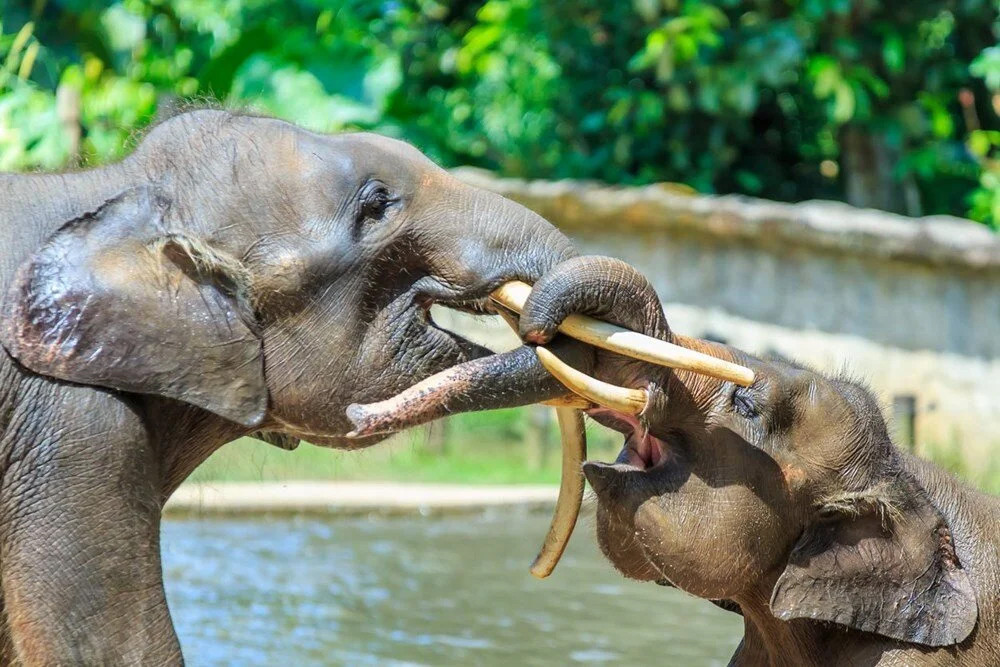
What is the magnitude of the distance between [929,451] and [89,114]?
810cm

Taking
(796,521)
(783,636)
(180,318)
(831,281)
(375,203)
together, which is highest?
(375,203)

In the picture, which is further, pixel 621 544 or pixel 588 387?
pixel 621 544

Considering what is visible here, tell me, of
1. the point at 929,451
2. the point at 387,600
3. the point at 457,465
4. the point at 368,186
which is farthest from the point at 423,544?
the point at 368,186

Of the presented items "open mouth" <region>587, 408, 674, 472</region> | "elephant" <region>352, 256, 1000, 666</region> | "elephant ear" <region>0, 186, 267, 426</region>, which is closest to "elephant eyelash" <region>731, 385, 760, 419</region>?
"elephant" <region>352, 256, 1000, 666</region>

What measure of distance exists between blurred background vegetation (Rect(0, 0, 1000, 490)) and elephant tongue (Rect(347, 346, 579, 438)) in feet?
22.6

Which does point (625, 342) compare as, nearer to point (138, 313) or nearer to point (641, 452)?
point (641, 452)

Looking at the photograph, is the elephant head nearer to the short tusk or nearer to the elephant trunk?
the elephant trunk

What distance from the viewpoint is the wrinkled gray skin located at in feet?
10.7

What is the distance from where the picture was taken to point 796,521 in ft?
13.7

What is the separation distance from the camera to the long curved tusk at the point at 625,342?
353 centimetres

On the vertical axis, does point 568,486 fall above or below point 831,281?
above

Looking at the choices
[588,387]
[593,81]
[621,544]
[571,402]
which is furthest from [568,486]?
[593,81]

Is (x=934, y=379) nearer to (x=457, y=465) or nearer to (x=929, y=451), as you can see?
(x=929, y=451)

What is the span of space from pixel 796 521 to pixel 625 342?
94cm
